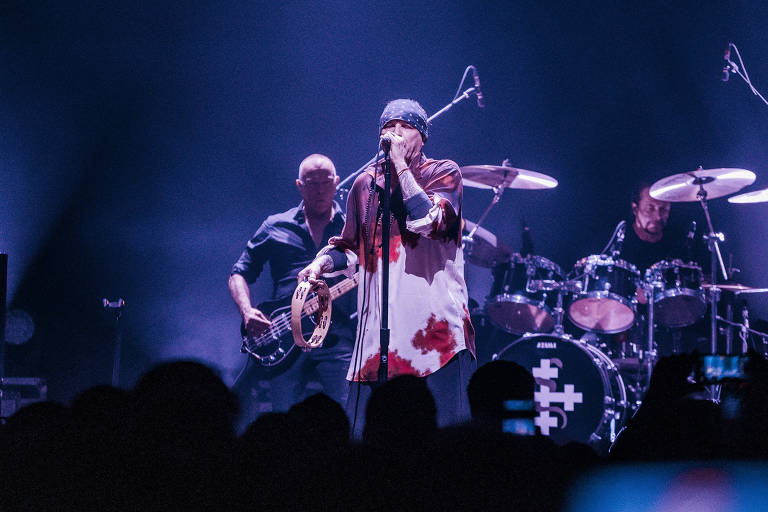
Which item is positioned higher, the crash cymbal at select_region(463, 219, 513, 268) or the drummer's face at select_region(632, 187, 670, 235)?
the drummer's face at select_region(632, 187, 670, 235)

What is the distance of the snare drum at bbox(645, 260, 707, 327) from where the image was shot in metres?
6.81

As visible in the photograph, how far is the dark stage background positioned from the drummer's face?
0.90 feet

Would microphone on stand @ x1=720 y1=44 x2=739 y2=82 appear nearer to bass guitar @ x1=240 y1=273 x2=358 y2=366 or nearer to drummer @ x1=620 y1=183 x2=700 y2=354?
drummer @ x1=620 y1=183 x2=700 y2=354

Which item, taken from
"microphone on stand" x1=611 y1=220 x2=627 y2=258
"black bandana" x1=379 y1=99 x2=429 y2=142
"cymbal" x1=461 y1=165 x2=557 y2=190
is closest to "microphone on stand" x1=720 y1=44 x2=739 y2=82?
"microphone on stand" x1=611 y1=220 x2=627 y2=258

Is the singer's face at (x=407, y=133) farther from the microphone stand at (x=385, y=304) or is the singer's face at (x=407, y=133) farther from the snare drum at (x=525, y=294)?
the snare drum at (x=525, y=294)

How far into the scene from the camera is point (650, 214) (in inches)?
317

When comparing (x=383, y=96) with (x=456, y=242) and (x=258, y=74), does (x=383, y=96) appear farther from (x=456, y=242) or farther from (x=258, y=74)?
(x=456, y=242)

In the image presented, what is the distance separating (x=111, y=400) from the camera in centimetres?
158

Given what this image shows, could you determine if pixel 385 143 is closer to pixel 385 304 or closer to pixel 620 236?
pixel 385 304

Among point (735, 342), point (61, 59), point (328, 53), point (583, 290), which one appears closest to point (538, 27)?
point (328, 53)

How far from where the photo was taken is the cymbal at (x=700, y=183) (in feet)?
22.9

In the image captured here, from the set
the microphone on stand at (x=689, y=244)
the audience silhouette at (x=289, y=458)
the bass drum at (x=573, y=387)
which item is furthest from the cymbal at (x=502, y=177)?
the audience silhouette at (x=289, y=458)

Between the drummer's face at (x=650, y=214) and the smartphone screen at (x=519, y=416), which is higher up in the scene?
the drummer's face at (x=650, y=214)

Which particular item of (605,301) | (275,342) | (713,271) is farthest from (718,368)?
(713,271)
